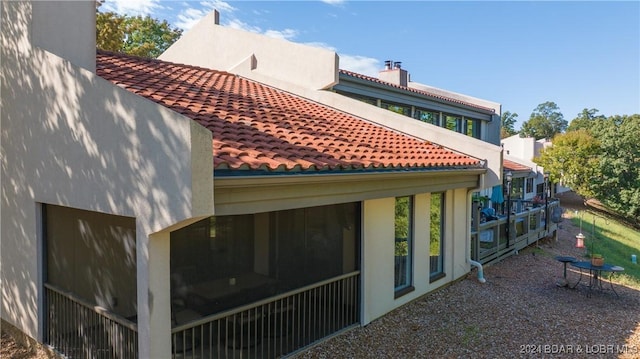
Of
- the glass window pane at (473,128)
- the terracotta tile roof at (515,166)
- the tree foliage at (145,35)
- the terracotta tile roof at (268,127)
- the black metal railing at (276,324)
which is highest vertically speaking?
the tree foliage at (145,35)

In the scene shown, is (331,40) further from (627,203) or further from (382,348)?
(627,203)

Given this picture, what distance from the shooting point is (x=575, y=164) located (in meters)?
32.8

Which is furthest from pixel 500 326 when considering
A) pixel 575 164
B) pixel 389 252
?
pixel 575 164

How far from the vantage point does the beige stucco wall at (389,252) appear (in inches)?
278

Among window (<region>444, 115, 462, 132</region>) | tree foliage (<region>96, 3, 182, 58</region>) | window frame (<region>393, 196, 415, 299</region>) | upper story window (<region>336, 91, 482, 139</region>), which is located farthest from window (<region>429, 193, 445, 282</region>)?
tree foliage (<region>96, 3, 182, 58</region>)

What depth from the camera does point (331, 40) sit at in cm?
1609

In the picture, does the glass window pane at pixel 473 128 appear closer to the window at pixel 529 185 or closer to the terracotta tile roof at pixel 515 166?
the terracotta tile roof at pixel 515 166

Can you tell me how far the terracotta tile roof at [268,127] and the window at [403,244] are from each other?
1089mm

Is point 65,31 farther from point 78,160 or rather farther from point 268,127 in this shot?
point 268,127

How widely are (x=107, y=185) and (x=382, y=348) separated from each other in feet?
15.2

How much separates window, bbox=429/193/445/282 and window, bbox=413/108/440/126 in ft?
24.9

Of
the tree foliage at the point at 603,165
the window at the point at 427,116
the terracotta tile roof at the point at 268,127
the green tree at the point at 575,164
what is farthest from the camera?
the green tree at the point at 575,164

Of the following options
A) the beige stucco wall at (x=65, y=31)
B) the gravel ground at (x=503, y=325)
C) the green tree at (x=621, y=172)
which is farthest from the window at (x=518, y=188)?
the beige stucco wall at (x=65, y=31)

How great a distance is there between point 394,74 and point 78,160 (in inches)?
650
